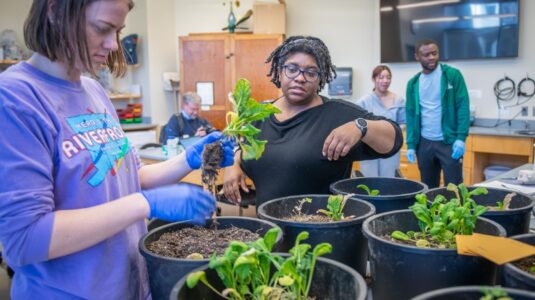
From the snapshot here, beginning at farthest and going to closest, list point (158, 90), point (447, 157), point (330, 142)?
point (158, 90) → point (447, 157) → point (330, 142)

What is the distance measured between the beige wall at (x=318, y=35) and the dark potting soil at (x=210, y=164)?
4145mm

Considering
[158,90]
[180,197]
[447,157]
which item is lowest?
[447,157]

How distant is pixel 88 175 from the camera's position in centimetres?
87

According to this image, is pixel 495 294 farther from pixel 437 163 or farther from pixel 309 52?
pixel 437 163

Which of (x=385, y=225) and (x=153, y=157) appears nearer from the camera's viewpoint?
(x=385, y=225)

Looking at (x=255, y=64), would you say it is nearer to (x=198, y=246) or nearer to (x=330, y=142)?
(x=330, y=142)

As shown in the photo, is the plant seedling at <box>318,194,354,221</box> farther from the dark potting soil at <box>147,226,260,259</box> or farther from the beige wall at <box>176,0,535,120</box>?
the beige wall at <box>176,0,535,120</box>

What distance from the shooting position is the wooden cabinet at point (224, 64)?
520cm

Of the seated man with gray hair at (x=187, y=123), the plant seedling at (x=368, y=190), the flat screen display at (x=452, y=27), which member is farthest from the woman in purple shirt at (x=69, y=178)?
the flat screen display at (x=452, y=27)

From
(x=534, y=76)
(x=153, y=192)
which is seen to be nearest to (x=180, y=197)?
(x=153, y=192)

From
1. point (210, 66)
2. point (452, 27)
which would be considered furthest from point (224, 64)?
point (452, 27)

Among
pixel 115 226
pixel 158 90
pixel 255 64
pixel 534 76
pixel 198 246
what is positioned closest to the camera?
pixel 115 226

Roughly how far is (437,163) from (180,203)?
313 cm

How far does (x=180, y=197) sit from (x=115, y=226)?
5.7 inches
